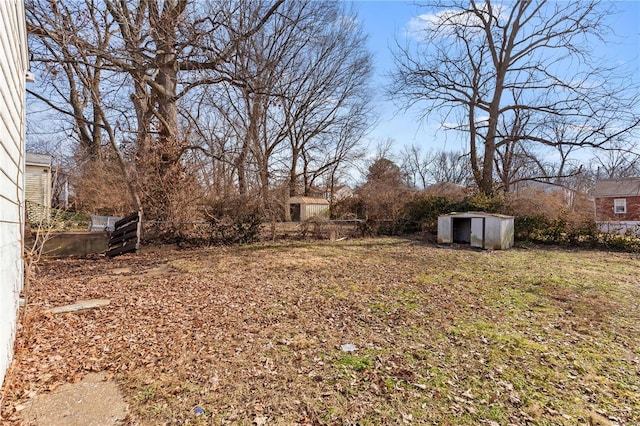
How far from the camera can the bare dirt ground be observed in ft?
7.66

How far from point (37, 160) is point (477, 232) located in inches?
712

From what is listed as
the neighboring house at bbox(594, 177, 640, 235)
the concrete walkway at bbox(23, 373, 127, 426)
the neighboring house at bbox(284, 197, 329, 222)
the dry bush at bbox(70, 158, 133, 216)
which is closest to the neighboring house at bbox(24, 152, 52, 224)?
the dry bush at bbox(70, 158, 133, 216)

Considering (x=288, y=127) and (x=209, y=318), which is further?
(x=288, y=127)

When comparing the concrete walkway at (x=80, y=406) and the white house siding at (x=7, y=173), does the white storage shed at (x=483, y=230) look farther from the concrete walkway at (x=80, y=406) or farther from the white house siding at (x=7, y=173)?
the white house siding at (x=7, y=173)

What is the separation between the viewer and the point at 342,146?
23359 mm

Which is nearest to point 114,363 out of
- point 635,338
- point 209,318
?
point 209,318

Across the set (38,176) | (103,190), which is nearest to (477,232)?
(103,190)

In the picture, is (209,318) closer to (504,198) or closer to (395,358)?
(395,358)

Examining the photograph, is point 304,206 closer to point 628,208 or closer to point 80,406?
point 80,406

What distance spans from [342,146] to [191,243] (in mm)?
15846

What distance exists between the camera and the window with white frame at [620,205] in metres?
20.5

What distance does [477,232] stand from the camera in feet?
33.8

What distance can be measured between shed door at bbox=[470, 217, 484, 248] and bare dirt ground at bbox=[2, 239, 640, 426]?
3.93 meters

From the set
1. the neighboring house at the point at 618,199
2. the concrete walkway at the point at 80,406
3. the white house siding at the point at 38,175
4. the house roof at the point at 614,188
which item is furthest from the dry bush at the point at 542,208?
the white house siding at the point at 38,175
